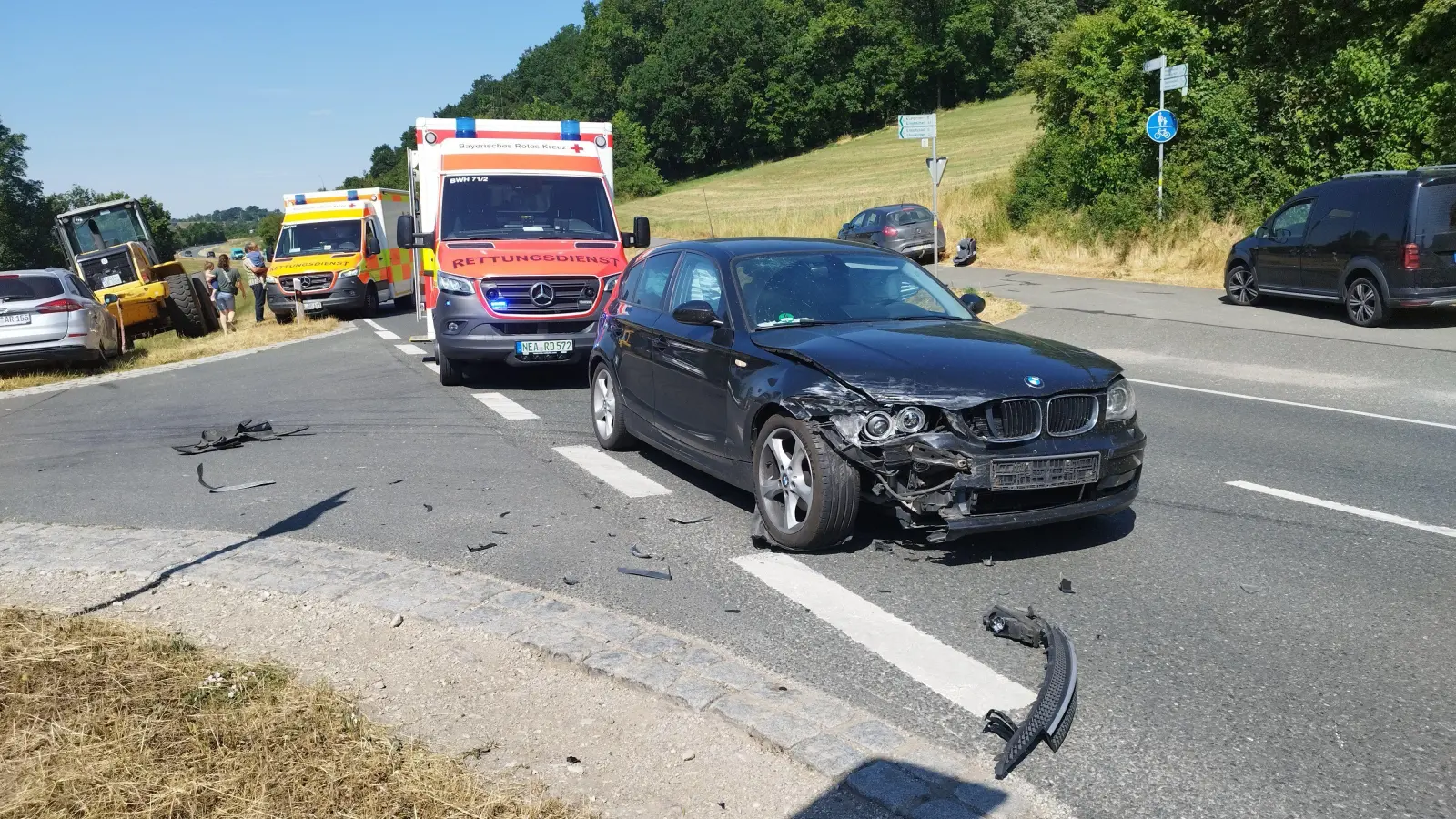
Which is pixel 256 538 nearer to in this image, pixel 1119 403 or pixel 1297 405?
pixel 1119 403

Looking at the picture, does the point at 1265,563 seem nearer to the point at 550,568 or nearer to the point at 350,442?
the point at 550,568

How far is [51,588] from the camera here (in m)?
5.59

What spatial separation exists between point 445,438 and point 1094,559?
19.1 feet

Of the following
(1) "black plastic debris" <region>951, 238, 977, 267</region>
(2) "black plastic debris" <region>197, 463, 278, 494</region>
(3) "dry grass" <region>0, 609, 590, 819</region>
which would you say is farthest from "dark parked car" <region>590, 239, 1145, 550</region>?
(1) "black plastic debris" <region>951, 238, 977, 267</region>

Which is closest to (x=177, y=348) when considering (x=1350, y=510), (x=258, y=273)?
(x=258, y=273)

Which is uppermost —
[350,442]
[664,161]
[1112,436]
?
[664,161]

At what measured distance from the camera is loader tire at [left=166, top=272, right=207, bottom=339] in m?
24.0

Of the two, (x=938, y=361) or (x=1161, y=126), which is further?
(x=1161, y=126)

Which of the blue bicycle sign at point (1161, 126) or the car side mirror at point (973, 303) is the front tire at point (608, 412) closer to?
the car side mirror at point (973, 303)

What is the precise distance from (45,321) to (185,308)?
7965mm

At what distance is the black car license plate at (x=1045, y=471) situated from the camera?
5445mm

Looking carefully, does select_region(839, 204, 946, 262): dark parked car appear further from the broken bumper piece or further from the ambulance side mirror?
the broken bumper piece

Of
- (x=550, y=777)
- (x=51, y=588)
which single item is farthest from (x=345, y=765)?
(x=51, y=588)

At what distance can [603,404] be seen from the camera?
9016mm
